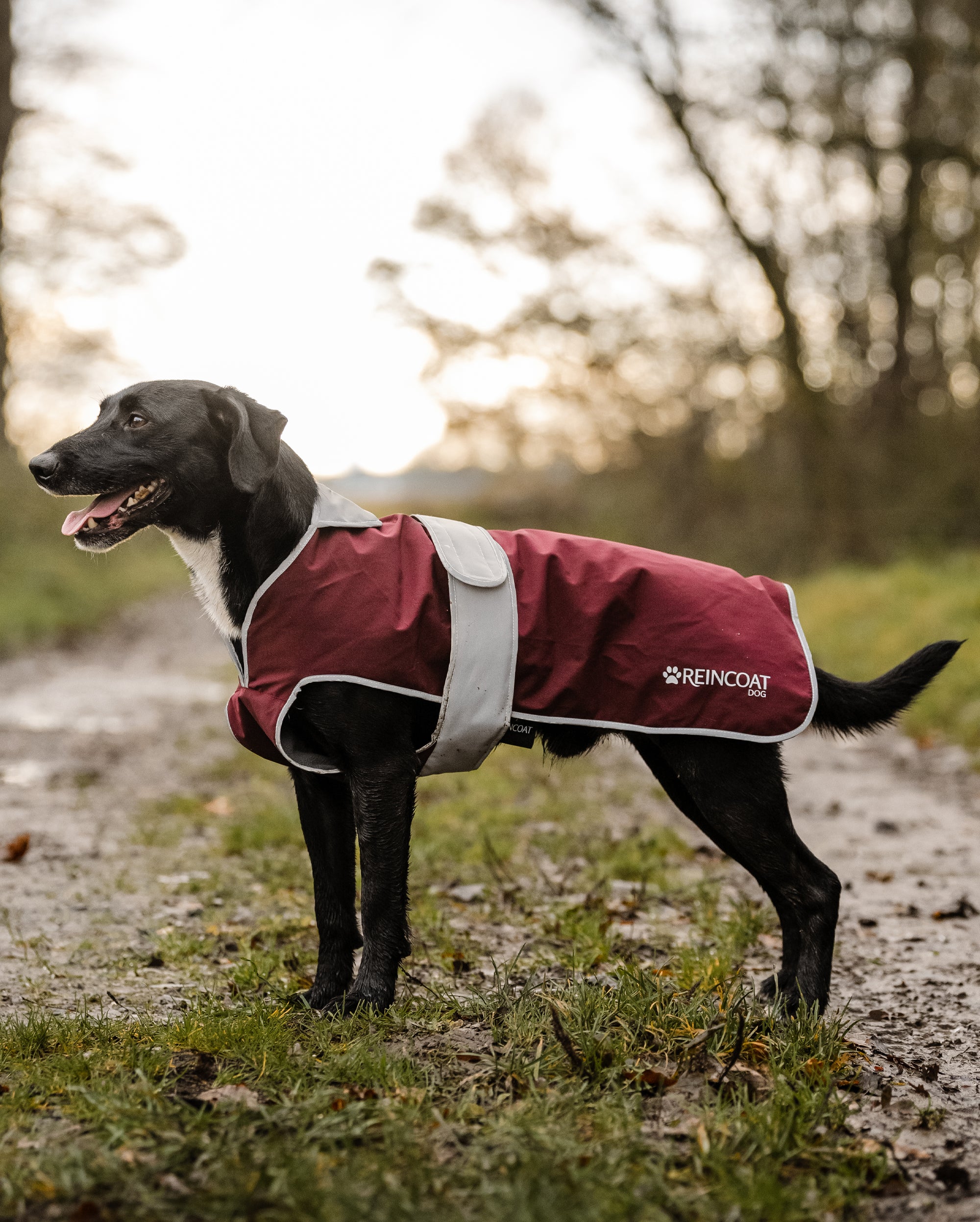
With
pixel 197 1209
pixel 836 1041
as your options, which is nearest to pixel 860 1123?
pixel 836 1041

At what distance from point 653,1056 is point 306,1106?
0.92 m

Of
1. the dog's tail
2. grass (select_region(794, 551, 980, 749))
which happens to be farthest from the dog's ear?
grass (select_region(794, 551, 980, 749))

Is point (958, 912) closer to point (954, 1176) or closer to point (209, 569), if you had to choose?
point (954, 1176)

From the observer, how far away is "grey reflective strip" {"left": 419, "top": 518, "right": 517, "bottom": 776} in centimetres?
313

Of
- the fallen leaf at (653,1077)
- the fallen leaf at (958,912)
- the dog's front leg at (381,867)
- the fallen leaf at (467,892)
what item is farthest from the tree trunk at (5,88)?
the fallen leaf at (653,1077)

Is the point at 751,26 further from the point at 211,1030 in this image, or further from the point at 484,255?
the point at 211,1030

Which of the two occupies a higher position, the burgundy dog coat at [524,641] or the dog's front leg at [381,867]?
the burgundy dog coat at [524,641]

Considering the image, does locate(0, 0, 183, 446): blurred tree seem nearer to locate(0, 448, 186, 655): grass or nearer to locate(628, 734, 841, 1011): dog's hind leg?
locate(0, 448, 186, 655): grass

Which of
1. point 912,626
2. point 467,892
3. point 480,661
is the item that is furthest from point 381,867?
point 912,626

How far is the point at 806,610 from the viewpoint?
12617 millimetres

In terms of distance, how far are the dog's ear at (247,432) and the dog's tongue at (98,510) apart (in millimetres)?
363

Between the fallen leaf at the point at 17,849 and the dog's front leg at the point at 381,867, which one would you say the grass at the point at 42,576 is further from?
the dog's front leg at the point at 381,867

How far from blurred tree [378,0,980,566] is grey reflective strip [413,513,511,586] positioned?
40.8 ft

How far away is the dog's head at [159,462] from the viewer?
323 centimetres
